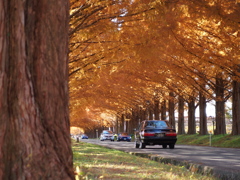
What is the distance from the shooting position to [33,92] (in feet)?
13.3

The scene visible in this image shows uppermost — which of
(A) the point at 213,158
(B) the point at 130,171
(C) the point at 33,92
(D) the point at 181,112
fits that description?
(D) the point at 181,112

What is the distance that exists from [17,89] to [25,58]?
1.11 ft

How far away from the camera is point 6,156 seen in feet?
12.8

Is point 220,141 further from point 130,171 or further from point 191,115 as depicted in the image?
point 130,171

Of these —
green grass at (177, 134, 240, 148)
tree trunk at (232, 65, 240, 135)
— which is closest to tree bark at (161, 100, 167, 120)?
green grass at (177, 134, 240, 148)

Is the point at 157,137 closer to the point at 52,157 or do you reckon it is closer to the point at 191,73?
the point at 191,73

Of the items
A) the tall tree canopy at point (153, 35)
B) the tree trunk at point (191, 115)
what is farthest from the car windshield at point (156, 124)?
the tree trunk at point (191, 115)

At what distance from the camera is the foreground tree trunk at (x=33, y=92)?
3.91m

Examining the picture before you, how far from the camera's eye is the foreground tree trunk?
391 centimetres

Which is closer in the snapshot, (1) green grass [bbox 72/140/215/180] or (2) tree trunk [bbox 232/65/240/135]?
(1) green grass [bbox 72/140/215/180]

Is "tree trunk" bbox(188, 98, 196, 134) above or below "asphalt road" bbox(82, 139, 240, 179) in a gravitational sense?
above

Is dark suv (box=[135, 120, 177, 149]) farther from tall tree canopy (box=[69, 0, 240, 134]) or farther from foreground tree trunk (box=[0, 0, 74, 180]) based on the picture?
foreground tree trunk (box=[0, 0, 74, 180])

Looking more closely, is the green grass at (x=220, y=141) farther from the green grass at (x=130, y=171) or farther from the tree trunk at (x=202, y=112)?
the green grass at (x=130, y=171)

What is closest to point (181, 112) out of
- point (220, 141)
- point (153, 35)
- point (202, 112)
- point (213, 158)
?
point (202, 112)
